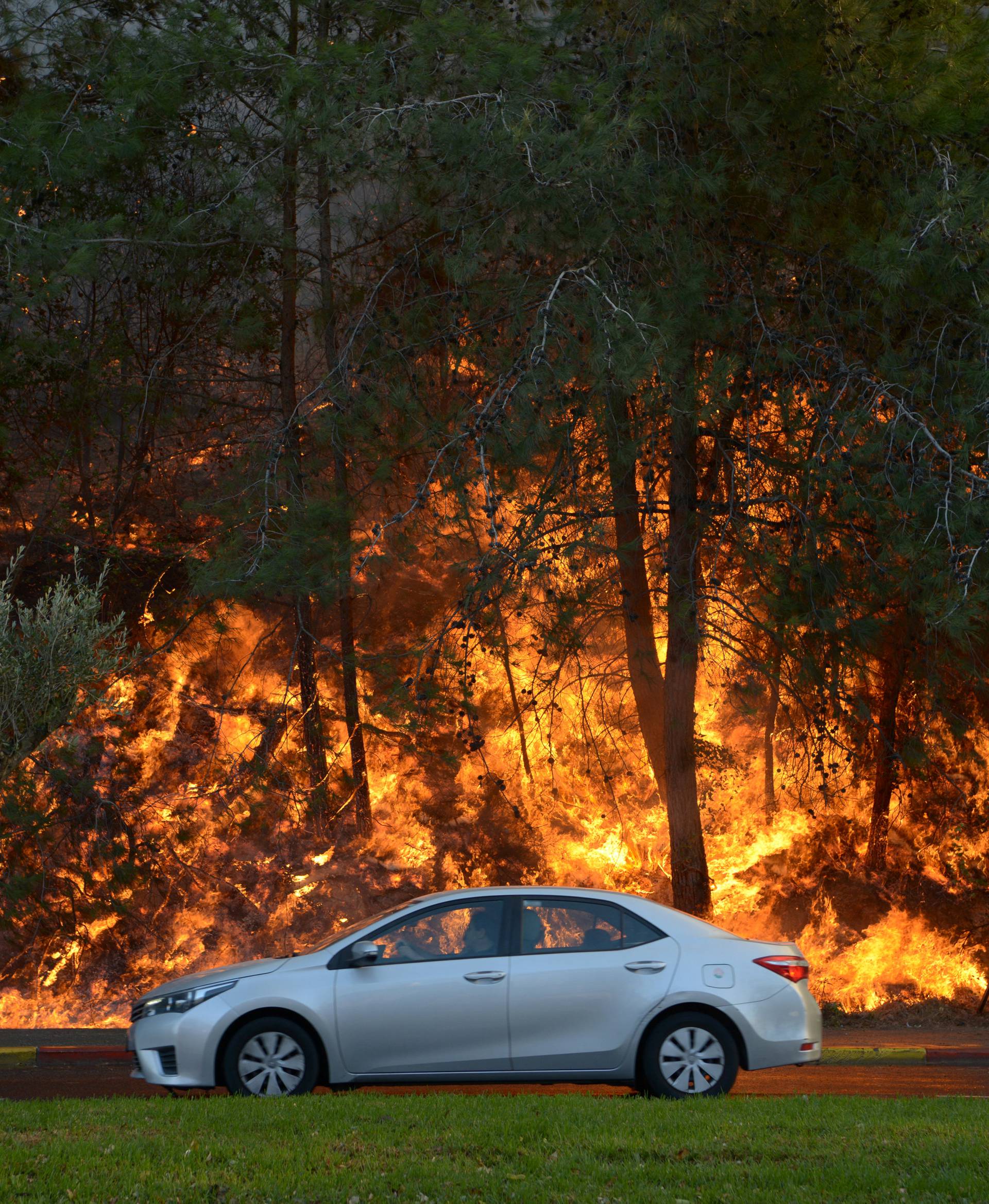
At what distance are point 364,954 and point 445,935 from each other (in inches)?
21.8

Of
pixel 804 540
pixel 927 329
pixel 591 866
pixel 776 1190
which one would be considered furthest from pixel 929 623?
pixel 591 866

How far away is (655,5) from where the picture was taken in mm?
12344

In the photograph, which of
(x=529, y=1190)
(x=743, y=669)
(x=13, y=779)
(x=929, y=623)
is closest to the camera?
(x=529, y=1190)

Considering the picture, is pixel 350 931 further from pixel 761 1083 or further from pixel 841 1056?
pixel 841 1056

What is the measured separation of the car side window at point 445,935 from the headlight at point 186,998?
1049 millimetres

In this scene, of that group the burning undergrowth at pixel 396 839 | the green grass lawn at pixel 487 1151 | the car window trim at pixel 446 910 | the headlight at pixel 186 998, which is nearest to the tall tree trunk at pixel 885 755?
the burning undergrowth at pixel 396 839

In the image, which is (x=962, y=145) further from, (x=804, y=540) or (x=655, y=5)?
(x=804, y=540)

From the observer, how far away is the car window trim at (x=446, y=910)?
8.22m

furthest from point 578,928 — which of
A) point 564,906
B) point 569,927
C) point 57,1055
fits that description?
point 57,1055

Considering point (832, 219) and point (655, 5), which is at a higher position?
point (655, 5)

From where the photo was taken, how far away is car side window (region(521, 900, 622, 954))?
8297 millimetres

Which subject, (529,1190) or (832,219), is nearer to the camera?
(529,1190)

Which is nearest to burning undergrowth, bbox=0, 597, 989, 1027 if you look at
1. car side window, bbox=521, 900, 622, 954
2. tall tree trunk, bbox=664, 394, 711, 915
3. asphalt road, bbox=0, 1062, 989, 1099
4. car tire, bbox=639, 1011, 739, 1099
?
tall tree trunk, bbox=664, 394, 711, 915

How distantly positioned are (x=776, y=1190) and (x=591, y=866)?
40.0 ft
